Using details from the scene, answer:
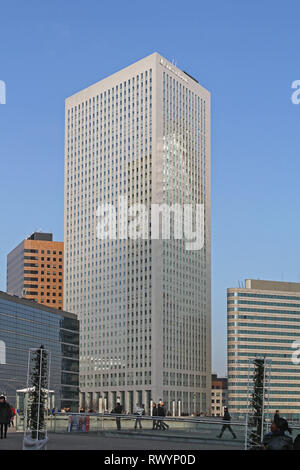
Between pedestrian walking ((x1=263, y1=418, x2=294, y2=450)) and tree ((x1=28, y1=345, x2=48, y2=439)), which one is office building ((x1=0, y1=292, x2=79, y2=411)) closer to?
tree ((x1=28, y1=345, x2=48, y2=439))

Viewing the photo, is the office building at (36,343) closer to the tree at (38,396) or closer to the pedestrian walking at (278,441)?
the tree at (38,396)

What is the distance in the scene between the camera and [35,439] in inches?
1120

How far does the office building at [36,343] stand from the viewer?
6093 inches

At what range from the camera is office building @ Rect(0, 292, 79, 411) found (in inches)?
6093

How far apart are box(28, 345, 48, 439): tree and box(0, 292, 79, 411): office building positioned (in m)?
118

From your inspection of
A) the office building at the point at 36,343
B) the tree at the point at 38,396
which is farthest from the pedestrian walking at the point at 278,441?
the office building at the point at 36,343

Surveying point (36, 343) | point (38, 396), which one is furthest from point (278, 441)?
point (36, 343)

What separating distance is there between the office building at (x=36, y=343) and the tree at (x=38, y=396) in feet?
388

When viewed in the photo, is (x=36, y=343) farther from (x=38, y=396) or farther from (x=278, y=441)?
(x=278, y=441)

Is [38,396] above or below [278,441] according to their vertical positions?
above

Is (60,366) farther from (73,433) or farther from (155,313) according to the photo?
(73,433)

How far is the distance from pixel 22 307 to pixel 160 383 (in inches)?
2024

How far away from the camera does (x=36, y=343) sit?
16900 cm

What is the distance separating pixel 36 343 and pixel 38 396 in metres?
143
